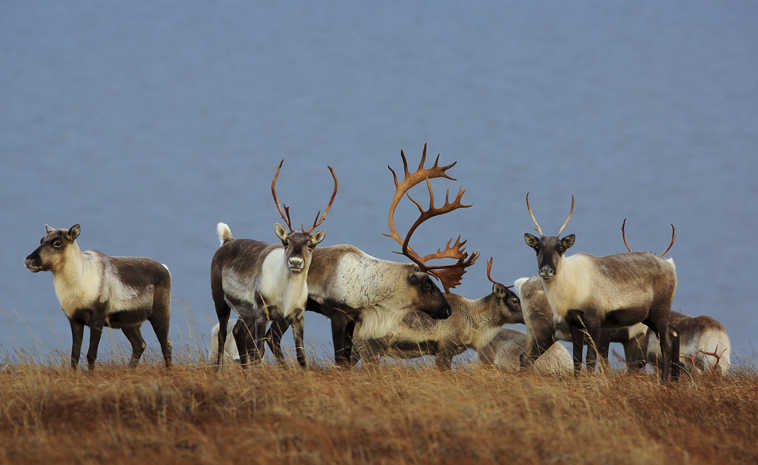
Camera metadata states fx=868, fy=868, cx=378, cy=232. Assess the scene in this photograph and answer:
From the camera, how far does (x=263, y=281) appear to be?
37.1 ft

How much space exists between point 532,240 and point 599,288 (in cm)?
105

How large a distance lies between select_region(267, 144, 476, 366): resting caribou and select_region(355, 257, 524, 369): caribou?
0.56 ft

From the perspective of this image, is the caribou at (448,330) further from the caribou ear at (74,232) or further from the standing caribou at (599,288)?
the caribou ear at (74,232)

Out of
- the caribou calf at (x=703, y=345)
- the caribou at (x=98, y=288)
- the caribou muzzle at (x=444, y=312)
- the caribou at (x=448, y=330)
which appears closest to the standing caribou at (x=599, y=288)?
the caribou muzzle at (x=444, y=312)

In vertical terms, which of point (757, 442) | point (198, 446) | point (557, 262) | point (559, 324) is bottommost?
point (757, 442)

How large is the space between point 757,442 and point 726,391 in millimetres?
1843

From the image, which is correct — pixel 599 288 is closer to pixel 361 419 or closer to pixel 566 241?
pixel 566 241

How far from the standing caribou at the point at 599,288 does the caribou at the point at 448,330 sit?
81.4 inches

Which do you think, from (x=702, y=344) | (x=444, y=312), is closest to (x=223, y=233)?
(x=444, y=312)

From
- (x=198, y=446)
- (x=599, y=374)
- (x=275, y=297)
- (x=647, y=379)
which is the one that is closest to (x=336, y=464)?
(x=198, y=446)

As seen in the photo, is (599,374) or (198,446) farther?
(599,374)

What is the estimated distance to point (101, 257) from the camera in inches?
472

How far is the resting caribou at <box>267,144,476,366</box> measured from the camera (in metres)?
12.1

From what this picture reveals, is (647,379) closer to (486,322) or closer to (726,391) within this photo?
(726,391)
